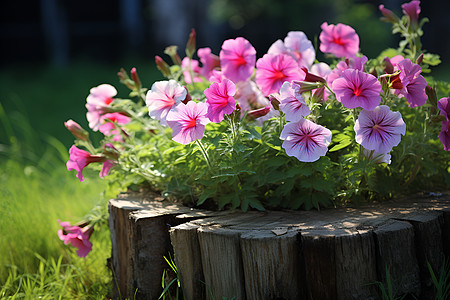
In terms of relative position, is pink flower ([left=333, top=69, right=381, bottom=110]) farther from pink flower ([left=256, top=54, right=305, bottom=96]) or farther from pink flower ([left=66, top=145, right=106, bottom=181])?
pink flower ([left=66, top=145, right=106, bottom=181])

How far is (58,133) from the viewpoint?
5.28m

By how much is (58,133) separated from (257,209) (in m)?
3.96

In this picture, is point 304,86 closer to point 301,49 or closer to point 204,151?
point 204,151

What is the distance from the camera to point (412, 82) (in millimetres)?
1582

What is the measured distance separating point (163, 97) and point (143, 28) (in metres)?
8.03

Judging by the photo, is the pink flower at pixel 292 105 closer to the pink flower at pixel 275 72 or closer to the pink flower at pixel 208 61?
the pink flower at pixel 275 72

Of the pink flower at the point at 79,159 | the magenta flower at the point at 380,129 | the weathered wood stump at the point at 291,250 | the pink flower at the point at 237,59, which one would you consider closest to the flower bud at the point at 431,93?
the magenta flower at the point at 380,129

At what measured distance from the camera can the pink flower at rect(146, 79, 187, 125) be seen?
159 cm

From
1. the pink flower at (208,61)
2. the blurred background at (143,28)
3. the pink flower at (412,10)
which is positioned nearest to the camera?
the pink flower at (412,10)

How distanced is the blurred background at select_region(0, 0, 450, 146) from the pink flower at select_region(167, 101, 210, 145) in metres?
6.65

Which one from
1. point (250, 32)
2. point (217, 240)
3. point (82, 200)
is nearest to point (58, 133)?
point (82, 200)

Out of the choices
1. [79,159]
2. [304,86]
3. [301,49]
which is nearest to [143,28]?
[301,49]

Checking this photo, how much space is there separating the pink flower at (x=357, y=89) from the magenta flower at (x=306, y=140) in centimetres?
11

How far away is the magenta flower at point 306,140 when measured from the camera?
1.46 meters
